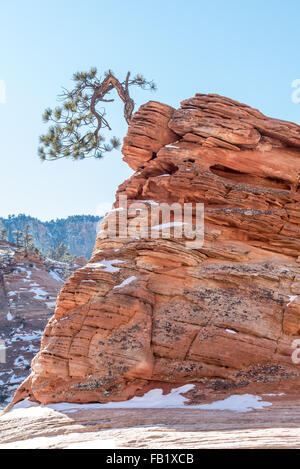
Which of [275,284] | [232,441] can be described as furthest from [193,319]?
[232,441]

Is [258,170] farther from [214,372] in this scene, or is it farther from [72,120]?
[72,120]

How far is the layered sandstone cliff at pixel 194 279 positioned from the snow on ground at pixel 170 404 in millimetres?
362

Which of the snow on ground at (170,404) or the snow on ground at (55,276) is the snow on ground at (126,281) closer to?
the snow on ground at (170,404)

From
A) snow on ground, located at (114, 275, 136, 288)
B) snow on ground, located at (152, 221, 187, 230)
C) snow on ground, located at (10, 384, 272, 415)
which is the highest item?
snow on ground, located at (152, 221, 187, 230)

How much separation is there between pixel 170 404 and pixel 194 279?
5.04 meters

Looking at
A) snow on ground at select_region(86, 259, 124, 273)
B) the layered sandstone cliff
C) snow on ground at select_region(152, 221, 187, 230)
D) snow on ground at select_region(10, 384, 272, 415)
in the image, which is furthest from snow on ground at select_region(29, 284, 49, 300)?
snow on ground at select_region(10, 384, 272, 415)

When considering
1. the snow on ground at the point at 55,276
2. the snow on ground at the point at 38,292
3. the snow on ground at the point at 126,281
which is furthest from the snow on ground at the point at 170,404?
the snow on ground at the point at 55,276

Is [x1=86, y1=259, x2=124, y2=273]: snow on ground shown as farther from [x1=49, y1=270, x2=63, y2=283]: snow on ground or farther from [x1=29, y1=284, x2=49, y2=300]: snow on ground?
[x1=49, y1=270, x2=63, y2=283]: snow on ground

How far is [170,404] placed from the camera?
11.6 meters

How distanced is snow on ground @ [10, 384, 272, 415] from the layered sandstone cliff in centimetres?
A: 36

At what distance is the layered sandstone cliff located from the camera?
12969 millimetres

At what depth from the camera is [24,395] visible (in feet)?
46.8

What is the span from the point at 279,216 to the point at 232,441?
11205 millimetres

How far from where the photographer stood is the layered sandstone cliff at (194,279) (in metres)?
13.0
